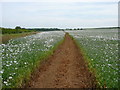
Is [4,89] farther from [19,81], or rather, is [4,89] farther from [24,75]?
[24,75]

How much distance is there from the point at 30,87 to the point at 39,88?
381mm

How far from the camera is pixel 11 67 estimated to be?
990cm

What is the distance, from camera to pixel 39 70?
39.5 feet

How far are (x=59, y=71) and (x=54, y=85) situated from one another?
106 inches

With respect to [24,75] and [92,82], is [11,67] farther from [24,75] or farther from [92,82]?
[92,82]

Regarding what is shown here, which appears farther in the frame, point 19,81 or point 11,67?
point 11,67

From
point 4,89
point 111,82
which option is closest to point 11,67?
point 4,89

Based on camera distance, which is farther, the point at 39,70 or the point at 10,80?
the point at 39,70

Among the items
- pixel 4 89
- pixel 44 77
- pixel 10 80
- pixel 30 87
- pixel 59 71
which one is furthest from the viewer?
pixel 59 71

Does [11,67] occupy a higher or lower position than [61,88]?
higher

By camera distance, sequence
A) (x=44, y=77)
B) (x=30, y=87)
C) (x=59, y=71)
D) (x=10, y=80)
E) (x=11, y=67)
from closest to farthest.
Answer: (x=10, y=80)
(x=30, y=87)
(x=11, y=67)
(x=44, y=77)
(x=59, y=71)

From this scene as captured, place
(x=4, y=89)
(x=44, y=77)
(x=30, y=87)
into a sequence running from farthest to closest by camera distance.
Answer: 1. (x=44, y=77)
2. (x=30, y=87)
3. (x=4, y=89)

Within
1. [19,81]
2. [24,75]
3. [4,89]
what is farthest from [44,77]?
[4,89]

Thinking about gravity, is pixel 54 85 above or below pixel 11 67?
below
